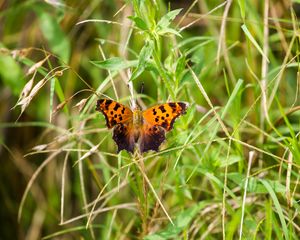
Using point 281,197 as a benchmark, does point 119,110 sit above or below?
above

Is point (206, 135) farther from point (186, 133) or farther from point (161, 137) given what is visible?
point (161, 137)

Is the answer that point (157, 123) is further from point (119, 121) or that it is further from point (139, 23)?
point (139, 23)

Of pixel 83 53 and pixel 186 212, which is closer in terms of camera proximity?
pixel 186 212

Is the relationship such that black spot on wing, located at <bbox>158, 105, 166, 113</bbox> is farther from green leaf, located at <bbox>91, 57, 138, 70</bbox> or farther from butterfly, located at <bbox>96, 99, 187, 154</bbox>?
green leaf, located at <bbox>91, 57, 138, 70</bbox>

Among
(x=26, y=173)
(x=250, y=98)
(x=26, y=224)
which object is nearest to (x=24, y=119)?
(x=26, y=173)

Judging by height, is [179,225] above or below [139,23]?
below

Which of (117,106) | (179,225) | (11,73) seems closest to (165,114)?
(117,106)
